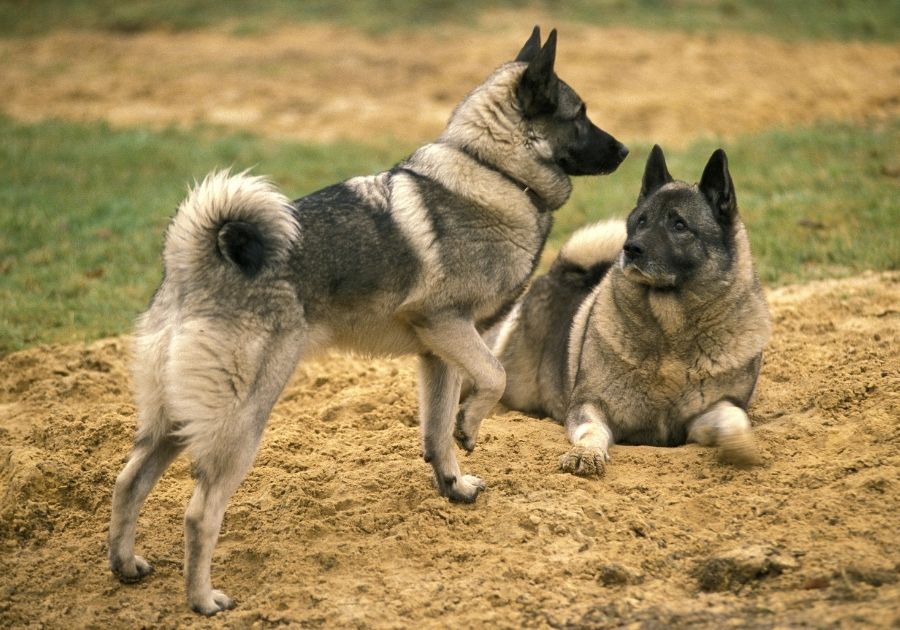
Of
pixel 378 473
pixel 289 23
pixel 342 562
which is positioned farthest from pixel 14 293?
pixel 289 23

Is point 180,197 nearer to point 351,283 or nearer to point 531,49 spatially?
point 531,49

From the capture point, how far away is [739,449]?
4844 mm

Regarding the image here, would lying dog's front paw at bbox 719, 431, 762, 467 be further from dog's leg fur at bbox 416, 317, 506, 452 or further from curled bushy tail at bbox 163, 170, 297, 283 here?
curled bushy tail at bbox 163, 170, 297, 283

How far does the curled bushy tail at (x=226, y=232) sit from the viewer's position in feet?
13.8

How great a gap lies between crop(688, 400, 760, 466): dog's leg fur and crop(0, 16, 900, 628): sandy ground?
0.28ft

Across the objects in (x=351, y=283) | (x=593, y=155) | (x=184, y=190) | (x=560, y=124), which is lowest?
(x=184, y=190)

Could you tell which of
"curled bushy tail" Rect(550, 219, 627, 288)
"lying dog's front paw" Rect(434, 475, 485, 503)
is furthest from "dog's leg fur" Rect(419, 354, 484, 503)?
"curled bushy tail" Rect(550, 219, 627, 288)

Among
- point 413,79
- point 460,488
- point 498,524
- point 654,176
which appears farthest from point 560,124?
point 413,79

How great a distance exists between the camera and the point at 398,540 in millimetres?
4516

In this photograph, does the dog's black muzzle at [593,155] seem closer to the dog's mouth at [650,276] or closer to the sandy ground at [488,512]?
the dog's mouth at [650,276]

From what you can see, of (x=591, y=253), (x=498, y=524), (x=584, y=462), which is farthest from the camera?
(x=591, y=253)

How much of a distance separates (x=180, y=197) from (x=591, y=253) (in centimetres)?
572

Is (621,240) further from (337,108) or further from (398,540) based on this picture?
(337,108)

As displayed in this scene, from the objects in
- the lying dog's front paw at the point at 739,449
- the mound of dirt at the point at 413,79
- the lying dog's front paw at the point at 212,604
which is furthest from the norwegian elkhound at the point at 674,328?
the mound of dirt at the point at 413,79
